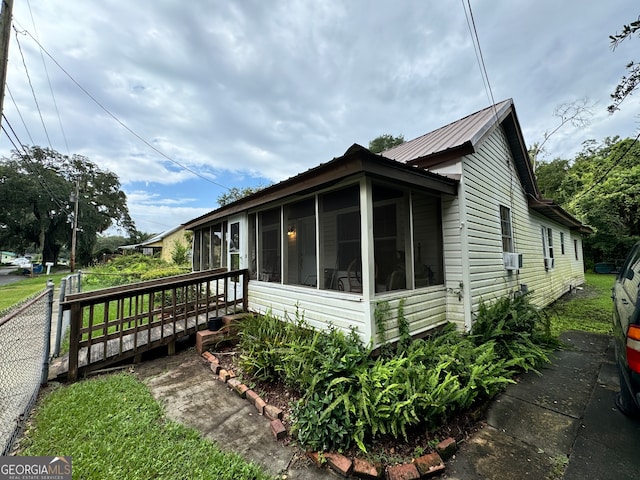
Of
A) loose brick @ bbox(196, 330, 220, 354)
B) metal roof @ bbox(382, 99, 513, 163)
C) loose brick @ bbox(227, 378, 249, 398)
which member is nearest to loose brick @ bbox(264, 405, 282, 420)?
loose brick @ bbox(227, 378, 249, 398)

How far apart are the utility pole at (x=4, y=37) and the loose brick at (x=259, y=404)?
491 centimetres

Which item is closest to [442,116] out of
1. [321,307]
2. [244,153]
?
[321,307]

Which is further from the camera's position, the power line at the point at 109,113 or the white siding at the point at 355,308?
the power line at the point at 109,113

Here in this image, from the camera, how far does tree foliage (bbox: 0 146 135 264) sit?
23500mm

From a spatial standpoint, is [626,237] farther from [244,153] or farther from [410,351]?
[244,153]

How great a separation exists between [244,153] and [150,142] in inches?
243

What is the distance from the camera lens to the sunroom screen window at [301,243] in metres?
4.36

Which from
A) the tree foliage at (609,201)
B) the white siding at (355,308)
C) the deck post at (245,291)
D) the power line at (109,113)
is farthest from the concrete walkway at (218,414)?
the tree foliage at (609,201)

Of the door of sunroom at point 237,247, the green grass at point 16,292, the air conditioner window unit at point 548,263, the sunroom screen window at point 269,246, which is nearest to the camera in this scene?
the sunroom screen window at point 269,246

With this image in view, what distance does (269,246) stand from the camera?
5.43 m

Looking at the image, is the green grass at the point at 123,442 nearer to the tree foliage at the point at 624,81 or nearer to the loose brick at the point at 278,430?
the loose brick at the point at 278,430

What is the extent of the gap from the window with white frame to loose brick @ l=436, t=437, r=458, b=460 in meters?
4.82

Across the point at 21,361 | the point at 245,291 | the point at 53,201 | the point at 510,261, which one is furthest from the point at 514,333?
the point at 53,201

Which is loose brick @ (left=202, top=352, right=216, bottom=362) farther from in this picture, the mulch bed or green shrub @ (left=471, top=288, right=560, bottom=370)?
green shrub @ (left=471, top=288, right=560, bottom=370)
